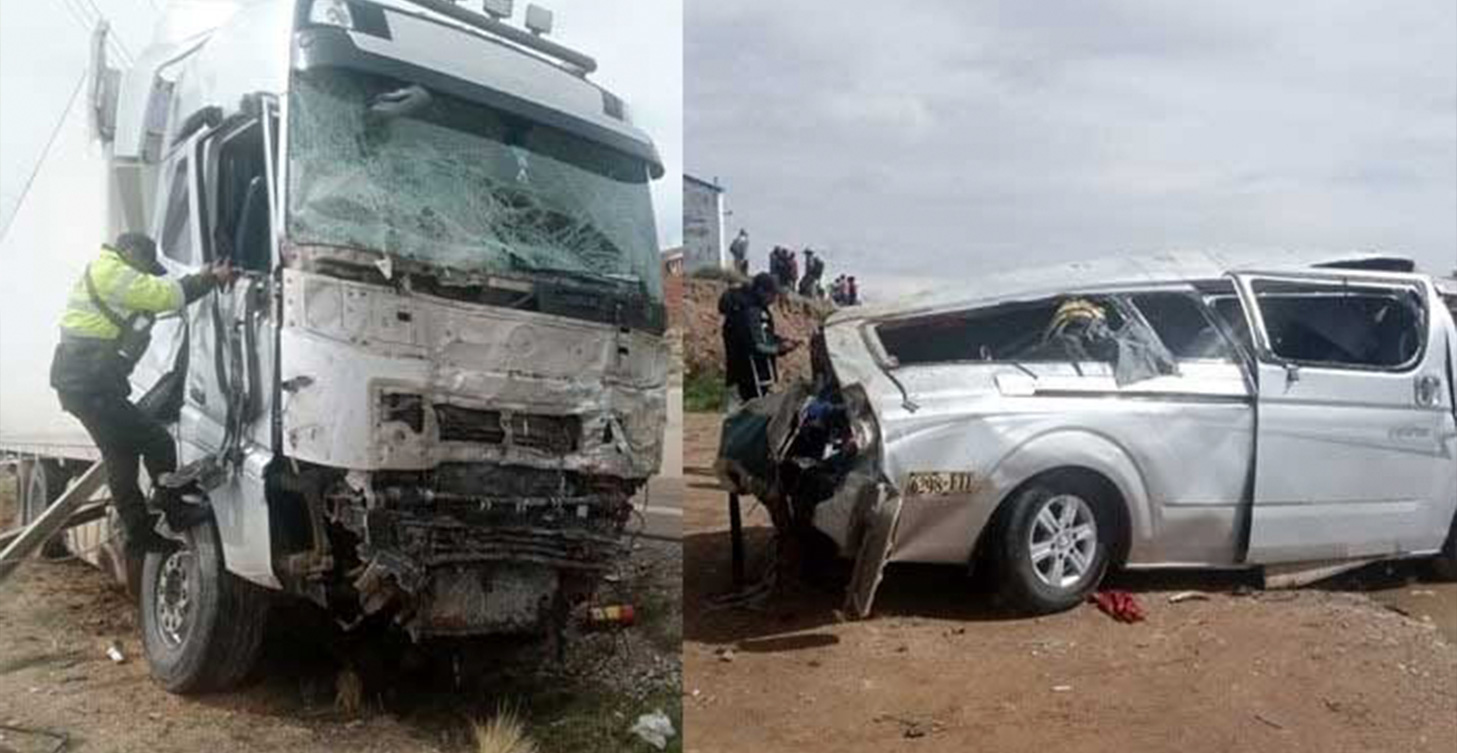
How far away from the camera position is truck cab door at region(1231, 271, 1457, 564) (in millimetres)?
3326

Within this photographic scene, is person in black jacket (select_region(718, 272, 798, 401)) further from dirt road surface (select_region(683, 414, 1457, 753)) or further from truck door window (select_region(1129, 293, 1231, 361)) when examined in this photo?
truck door window (select_region(1129, 293, 1231, 361))

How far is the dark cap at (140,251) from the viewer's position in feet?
7.55

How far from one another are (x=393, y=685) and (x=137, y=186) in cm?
89

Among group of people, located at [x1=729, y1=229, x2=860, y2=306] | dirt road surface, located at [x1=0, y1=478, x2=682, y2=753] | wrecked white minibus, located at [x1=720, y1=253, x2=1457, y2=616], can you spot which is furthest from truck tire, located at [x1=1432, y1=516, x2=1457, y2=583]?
dirt road surface, located at [x1=0, y1=478, x2=682, y2=753]

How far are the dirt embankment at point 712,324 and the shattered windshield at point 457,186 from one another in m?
0.09

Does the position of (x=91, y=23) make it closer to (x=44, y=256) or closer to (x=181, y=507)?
(x=44, y=256)

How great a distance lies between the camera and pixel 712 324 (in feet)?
8.64

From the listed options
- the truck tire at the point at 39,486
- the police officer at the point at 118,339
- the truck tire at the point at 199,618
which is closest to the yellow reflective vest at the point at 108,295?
the police officer at the point at 118,339

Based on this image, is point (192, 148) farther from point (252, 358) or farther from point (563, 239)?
point (563, 239)

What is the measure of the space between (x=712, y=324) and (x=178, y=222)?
0.88 m

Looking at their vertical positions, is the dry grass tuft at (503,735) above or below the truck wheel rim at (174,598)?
below

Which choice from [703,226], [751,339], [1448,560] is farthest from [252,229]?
[1448,560]

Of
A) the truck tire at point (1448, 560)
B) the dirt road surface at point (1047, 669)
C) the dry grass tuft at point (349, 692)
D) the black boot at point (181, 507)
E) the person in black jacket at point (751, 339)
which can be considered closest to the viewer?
the black boot at point (181, 507)

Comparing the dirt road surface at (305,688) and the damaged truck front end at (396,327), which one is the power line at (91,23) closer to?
the damaged truck front end at (396,327)
